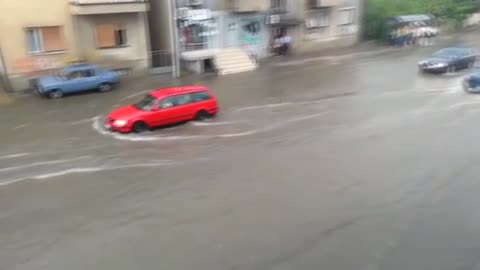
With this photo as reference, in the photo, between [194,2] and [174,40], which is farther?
[194,2]

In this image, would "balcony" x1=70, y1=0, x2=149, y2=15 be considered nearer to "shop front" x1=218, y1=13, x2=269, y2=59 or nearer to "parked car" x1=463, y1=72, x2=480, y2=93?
"shop front" x1=218, y1=13, x2=269, y2=59

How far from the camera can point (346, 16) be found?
36.0 m

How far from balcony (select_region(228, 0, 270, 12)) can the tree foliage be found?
36.2 feet

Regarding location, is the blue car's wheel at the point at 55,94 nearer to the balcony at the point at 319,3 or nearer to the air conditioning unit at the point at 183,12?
the air conditioning unit at the point at 183,12

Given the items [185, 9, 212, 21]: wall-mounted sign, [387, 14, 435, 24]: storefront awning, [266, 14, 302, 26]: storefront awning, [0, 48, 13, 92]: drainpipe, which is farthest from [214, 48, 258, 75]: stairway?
[387, 14, 435, 24]: storefront awning

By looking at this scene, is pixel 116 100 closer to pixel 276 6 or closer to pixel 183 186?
pixel 183 186

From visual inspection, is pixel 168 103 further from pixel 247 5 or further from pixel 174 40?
pixel 247 5

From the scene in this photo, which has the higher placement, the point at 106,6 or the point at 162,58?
the point at 106,6

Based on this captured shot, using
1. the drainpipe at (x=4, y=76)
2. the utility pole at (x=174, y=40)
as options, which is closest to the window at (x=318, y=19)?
the utility pole at (x=174, y=40)

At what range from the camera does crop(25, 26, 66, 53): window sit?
941 inches

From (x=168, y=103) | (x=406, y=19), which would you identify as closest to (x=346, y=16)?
(x=406, y=19)

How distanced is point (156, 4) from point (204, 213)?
19668mm

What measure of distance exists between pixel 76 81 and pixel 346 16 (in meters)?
21.4

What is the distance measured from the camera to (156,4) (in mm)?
28766
